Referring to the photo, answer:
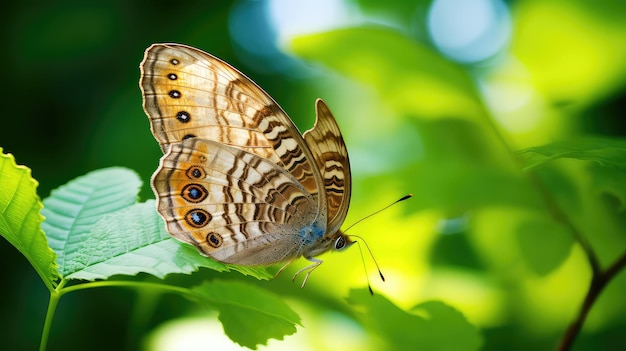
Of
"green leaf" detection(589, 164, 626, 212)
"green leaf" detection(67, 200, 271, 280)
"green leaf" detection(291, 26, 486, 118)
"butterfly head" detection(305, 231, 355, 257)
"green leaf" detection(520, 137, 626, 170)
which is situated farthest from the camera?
"butterfly head" detection(305, 231, 355, 257)

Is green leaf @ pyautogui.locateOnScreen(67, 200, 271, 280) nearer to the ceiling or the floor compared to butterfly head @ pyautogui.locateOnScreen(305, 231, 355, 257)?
nearer to the ceiling

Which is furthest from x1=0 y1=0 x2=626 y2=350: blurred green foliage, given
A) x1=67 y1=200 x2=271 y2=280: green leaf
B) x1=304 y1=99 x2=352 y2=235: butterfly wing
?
x1=67 y1=200 x2=271 y2=280: green leaf

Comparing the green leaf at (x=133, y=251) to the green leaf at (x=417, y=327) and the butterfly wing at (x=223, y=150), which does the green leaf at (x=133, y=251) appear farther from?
the green leaf at (x=417, y=327)

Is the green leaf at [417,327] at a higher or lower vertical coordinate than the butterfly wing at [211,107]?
lower

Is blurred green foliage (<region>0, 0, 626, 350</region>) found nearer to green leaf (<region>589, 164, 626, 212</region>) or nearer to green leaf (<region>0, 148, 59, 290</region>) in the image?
green leaf (<region>589, 164, 626, 212</region>)

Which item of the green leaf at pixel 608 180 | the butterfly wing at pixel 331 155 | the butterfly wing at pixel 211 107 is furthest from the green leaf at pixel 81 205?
the green leaf at pixel 608 180

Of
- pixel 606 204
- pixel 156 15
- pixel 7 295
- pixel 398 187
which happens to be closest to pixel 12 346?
pixel 7 295
